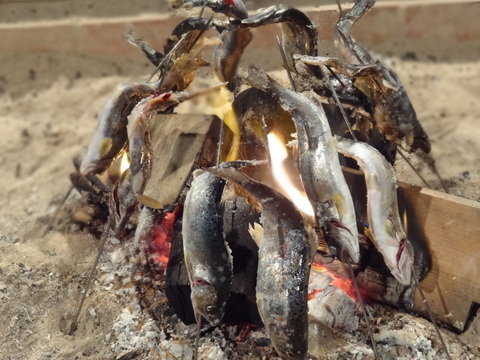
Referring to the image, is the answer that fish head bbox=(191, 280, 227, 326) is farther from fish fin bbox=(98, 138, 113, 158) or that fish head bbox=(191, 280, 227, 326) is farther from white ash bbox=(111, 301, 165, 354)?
fish fin bbox=(98, 138, 113, 158)

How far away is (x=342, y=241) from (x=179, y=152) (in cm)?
171

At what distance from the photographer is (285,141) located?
3.61m

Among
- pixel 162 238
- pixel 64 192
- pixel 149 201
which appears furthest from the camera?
pixel 64 192

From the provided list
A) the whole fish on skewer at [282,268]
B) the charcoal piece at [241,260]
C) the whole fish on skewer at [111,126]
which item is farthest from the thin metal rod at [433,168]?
the whole fish on skewer at [111,126]

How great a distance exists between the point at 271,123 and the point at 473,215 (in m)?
1.64

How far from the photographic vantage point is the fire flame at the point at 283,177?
3203mm

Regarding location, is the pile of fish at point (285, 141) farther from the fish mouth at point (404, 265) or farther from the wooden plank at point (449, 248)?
the wooden plank at point (449, 248)

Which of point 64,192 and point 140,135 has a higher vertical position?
point 140,135

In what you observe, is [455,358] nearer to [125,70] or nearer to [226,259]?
[226,259]

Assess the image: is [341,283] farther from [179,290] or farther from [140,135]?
[140,135]

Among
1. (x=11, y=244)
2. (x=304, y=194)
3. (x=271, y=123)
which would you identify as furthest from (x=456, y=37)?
(x=11, y=244)

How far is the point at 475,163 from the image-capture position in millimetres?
4809

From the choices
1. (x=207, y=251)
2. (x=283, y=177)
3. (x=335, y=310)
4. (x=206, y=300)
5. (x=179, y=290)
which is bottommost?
(x=335, y=310)

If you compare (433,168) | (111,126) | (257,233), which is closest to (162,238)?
(111,126)
